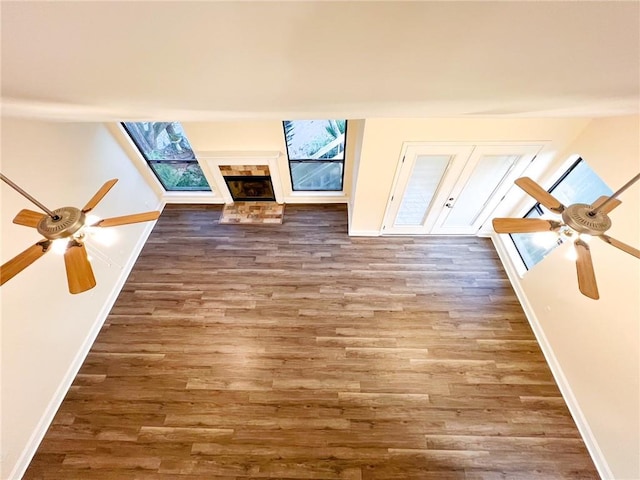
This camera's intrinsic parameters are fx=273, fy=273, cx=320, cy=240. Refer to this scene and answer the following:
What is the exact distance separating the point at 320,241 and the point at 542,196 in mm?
2795

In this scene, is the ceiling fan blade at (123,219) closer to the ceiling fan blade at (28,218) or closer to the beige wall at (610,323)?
the ceiling fan blade at (28,218)

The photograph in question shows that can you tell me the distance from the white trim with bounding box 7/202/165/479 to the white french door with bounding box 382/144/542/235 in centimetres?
370

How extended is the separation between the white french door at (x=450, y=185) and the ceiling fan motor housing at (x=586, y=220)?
5.66 ft

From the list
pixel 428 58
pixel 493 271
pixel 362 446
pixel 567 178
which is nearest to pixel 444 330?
pixel 493 271

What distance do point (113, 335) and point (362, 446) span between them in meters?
3.09

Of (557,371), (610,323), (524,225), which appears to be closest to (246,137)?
(524,225)

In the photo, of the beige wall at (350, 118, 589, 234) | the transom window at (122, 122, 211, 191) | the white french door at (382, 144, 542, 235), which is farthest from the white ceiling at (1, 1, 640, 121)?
the transom window at (122, 122, 211, 191)

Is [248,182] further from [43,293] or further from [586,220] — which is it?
[586,220]

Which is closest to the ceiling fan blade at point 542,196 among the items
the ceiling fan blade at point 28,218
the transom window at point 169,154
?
the ceiling fan blade at point 28,218

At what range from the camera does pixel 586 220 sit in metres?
1.42

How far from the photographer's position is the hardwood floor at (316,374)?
8.41 feet

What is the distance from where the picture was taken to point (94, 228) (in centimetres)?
171

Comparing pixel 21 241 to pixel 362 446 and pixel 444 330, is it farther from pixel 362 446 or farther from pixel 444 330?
pixel 444 330

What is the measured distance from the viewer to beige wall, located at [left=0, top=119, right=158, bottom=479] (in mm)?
2404
